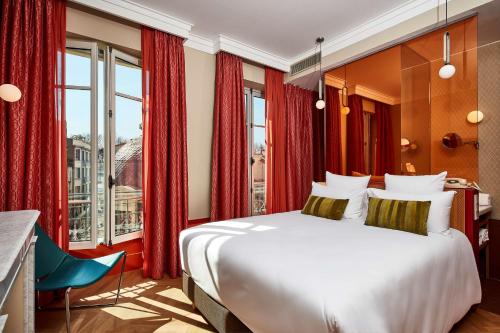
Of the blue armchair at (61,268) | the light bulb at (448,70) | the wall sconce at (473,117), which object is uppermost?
the light bulb at (448,70)

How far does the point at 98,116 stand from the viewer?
2.90 meters

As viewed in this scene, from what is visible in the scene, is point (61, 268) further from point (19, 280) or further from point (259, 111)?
point (259, 111)

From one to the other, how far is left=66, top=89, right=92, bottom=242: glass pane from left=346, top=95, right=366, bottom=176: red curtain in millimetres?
3492

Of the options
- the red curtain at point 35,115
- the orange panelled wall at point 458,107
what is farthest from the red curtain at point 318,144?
the red curtain at point 35,115

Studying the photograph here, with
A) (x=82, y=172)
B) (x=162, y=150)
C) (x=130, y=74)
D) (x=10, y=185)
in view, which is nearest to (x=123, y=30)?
(x=130, y=74)

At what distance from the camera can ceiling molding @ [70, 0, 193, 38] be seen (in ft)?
8.58

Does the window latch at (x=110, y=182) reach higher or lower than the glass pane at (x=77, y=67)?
lower

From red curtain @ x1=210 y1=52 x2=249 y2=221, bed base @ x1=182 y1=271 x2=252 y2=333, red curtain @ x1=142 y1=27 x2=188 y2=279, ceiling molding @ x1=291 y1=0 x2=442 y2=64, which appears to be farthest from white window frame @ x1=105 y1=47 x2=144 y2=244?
ceiling molding @ x1=291 y1=0 x2=442 y2=64

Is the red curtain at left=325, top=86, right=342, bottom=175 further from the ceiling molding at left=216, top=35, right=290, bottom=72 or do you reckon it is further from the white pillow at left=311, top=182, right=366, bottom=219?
the white pillow at left=311, top=182, right=366, bottom=219

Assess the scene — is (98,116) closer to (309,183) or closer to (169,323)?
(169,323)

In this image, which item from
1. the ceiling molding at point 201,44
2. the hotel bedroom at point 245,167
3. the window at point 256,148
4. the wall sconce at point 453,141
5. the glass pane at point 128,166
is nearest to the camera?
the hotel bedroom at point 245,167

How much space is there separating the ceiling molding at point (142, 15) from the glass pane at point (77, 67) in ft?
1.71

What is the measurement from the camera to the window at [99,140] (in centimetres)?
281

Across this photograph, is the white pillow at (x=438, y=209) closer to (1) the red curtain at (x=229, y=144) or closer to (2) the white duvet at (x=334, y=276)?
(2) the white duvet at (x=334, y=276)
